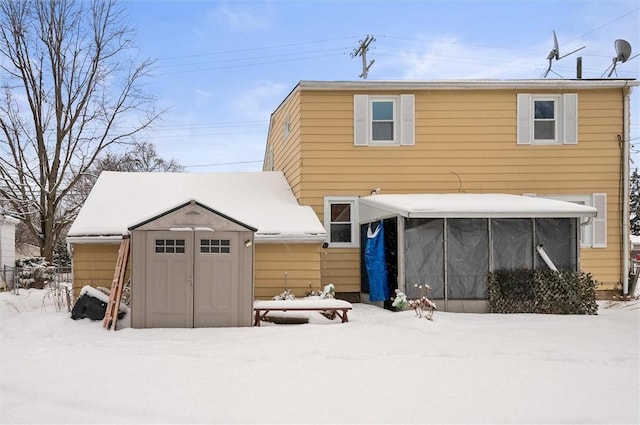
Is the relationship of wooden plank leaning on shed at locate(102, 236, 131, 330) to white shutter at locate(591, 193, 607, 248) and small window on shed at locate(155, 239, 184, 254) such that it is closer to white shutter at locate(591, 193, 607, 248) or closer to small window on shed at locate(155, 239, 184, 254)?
small window on shed at locate(155, 239, 184, 254)

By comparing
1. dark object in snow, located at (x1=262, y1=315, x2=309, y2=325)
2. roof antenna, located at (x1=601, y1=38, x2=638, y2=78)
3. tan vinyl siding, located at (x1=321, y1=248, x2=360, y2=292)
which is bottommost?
dark object in snow, located at (x1=262, y1=315, x2=309, y2=325)

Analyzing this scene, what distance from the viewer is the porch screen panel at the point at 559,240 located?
11.6 metres

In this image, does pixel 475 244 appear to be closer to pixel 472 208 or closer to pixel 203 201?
pixel 472 208

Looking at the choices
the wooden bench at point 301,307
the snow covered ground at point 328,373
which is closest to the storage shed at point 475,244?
the snow covered ground at point 328,373

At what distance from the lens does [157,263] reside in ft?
31.6

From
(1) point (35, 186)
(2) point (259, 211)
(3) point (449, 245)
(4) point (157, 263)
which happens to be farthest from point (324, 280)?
(1) point (35, 186)

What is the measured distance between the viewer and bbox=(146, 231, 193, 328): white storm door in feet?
31.4

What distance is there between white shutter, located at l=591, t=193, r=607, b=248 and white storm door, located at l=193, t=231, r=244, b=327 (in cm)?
991

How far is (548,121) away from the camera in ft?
46.9

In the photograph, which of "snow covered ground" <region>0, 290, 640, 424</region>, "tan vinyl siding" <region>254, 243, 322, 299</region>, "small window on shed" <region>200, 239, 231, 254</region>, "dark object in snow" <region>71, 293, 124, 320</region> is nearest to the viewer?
"snow covered ground" <region>0, 290, 640, 424</region>

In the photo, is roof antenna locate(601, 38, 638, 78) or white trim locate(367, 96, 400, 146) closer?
white trim locate(367, 96, 400, 146)

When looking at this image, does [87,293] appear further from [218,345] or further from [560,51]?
[560,51]

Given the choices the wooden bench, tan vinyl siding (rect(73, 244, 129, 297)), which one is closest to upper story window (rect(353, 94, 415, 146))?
the wooden bench

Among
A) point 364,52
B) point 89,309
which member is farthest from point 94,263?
point 364,52
